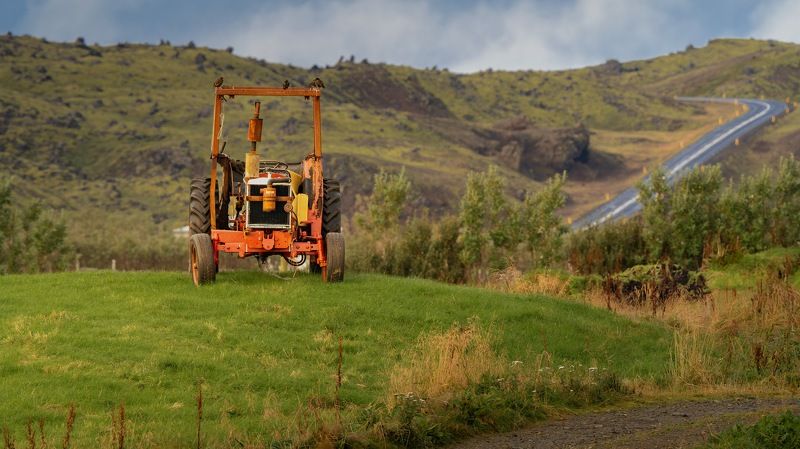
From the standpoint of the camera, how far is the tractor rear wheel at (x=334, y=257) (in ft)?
64.0

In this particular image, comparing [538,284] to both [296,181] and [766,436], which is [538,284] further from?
[766,436]

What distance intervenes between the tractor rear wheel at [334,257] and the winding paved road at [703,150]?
48128 millimetres

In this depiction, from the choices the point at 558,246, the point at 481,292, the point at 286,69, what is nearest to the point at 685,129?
the point at 286,69

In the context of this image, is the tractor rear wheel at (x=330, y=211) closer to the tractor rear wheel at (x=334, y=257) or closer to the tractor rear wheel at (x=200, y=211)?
the tractor rear wheel at (x=334, y=257)

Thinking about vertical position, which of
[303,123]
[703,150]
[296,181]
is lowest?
[296,181]

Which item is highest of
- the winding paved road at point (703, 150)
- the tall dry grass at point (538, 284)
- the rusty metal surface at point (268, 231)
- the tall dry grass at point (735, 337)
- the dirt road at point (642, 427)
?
the winding paved road at point (703, 150)

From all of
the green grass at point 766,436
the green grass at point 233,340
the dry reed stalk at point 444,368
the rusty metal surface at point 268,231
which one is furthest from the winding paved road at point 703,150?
the green grass at point 766,436

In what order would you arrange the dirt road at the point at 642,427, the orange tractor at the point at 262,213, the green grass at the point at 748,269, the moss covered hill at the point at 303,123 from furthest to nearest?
1. the moss covered hill at the point at 303,123
2. the green grass at the point at 748,269
3. the orange tractor at the point at 262,213
4. the dirt road at the point at 642,427

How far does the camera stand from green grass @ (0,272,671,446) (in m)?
11.6

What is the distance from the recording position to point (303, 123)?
4518 inches

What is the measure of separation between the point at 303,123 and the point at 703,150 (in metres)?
43.2

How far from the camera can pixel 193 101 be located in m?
124

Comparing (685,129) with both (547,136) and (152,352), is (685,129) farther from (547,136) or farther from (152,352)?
(152,352)

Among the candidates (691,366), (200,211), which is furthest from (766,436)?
(200,211)
